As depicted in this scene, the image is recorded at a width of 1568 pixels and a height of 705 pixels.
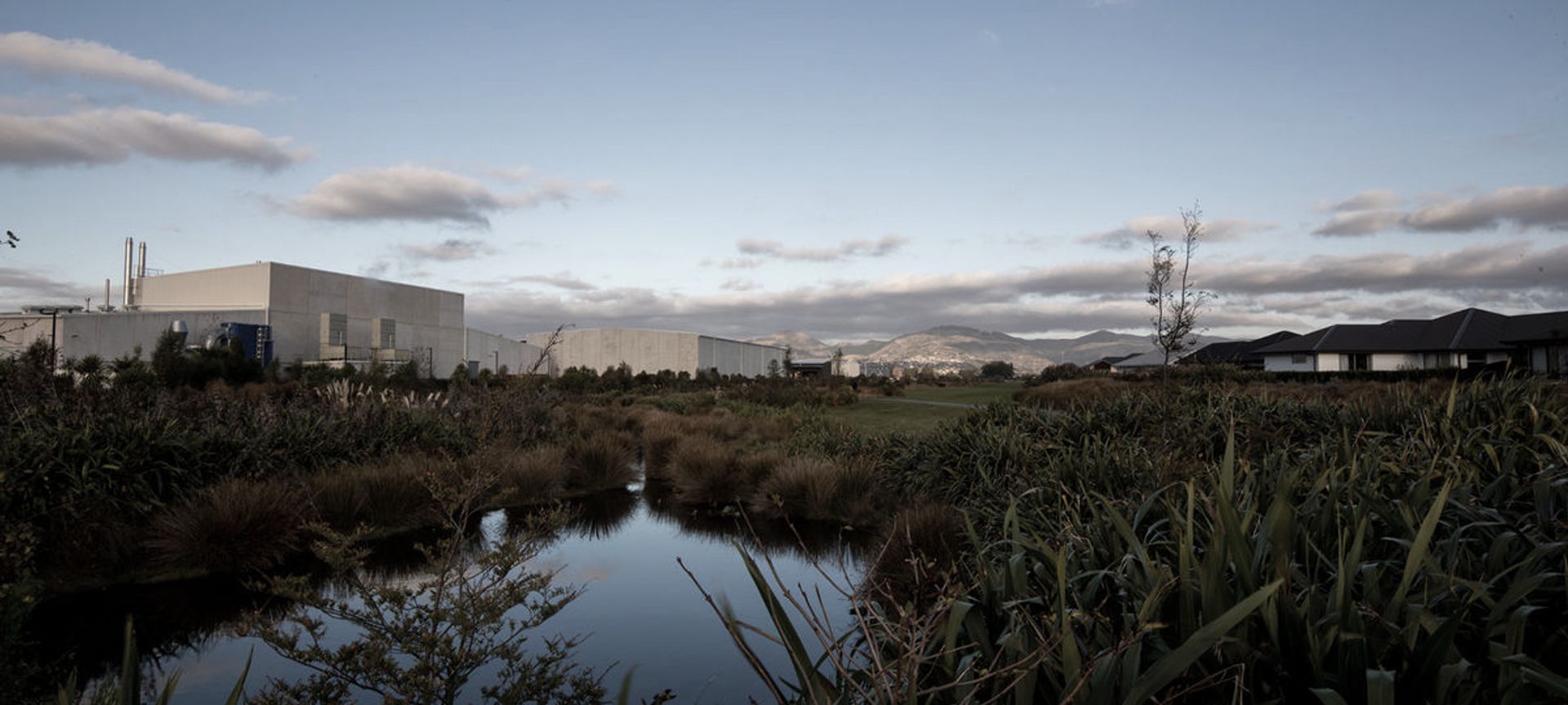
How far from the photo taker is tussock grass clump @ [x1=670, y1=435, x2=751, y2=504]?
12.0 meters

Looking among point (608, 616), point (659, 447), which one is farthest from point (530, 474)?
point (608, 616)

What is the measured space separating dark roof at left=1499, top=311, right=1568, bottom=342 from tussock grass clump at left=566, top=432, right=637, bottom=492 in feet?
131

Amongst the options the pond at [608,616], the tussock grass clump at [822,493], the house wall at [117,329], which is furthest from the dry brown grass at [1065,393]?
the house wall at [117,329]

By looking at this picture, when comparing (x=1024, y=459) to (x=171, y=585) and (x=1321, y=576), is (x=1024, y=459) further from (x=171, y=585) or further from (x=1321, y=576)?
(x=171, y=585)

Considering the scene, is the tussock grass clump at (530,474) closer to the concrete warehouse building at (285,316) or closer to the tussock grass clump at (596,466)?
the tussock grass clump at (596,466)

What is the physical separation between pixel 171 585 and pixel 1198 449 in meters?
9.38

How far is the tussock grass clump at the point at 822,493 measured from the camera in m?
10.1

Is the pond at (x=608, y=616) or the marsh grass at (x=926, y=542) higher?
the marsh grass at (x=926, y=542)

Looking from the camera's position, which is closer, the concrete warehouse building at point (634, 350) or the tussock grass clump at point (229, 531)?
the tussock grass clump at point (229, 531)

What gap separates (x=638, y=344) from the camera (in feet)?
218

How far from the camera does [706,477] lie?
1208cm

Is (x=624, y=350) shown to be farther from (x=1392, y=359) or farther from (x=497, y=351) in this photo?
(x=1392, y=359)

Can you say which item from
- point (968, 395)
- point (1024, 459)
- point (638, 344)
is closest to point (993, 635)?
point (1024, 459)

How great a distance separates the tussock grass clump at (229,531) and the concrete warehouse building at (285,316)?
3543 cm
